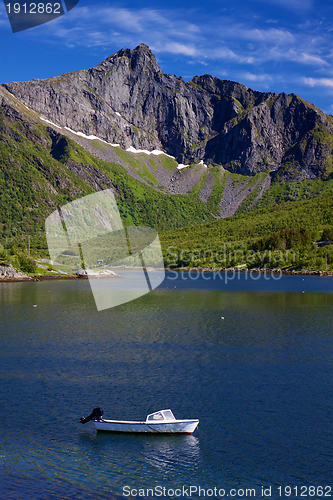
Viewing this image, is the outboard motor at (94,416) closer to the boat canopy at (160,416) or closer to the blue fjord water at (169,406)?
the blue fjord water at (169,406)

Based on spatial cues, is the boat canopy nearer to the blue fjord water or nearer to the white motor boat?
the white motor boat

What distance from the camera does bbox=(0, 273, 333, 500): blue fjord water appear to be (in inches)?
894

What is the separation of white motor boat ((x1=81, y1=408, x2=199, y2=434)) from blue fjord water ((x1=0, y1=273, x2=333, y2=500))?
58 centimetres

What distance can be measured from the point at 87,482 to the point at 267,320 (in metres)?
57.0

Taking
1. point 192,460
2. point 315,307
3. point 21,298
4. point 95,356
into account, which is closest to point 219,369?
point 95,356

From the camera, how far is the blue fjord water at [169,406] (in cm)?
2272

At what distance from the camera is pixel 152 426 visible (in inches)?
1105

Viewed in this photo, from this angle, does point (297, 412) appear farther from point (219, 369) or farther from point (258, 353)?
point (258, 353)

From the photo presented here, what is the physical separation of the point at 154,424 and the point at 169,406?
4861mm

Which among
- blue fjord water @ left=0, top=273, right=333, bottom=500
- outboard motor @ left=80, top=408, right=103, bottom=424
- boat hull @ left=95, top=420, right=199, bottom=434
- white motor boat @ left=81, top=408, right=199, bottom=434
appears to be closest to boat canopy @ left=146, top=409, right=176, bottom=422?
white motor boat @ left=81, top=408, right=199, bottom=434

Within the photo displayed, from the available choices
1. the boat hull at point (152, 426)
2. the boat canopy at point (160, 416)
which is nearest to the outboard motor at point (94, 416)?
the boat hull at point (152, 426)

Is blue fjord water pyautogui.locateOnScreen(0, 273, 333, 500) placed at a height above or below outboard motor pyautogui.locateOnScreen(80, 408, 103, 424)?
below

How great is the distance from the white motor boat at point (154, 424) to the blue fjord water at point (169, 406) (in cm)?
58

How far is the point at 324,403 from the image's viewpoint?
109 ft
